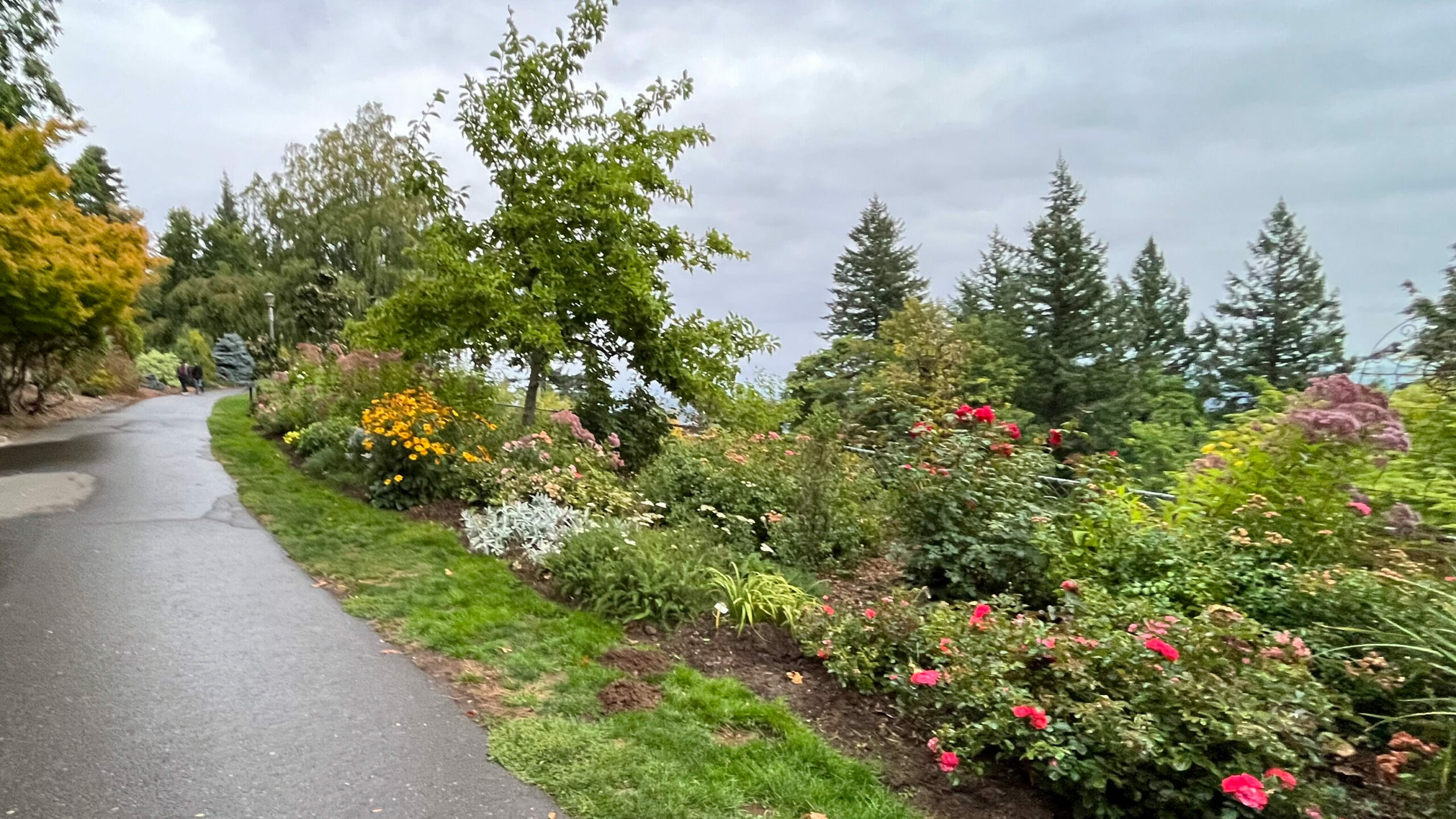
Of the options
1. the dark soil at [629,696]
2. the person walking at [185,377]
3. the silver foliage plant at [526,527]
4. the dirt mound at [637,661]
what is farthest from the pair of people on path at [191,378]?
the dark soil at [629,696]

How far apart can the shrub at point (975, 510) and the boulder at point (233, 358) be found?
135ft

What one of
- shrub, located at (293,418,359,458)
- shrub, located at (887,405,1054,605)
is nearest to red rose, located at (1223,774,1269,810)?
shrub, located at (887,405,1054,605)

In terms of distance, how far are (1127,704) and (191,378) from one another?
35.9m

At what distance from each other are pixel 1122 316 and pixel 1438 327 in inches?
1047

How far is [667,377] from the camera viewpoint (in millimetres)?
9742

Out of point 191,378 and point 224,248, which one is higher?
point 224,248

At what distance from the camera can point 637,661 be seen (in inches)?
178

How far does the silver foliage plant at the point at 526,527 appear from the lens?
6375 mm

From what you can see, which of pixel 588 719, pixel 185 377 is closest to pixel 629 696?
pixel 588 719

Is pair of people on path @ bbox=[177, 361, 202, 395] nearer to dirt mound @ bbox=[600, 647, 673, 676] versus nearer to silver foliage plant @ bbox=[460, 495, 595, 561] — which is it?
silver foliage plant @ bbox=[460, 495, 595, 561]

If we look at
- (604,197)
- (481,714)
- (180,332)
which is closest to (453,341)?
(604,197)

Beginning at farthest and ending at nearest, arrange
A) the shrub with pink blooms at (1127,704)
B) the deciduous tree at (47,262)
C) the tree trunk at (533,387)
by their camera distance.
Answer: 1. the deciduous tree at (47,262)
2. the tree trunk at (533,387)
3. the shrub with pink blooms at (1127,704)

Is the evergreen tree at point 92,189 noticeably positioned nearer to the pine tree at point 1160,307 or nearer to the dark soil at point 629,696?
the dark soil at point 629,696

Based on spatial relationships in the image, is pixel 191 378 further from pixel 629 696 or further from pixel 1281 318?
pixel 1281 318
